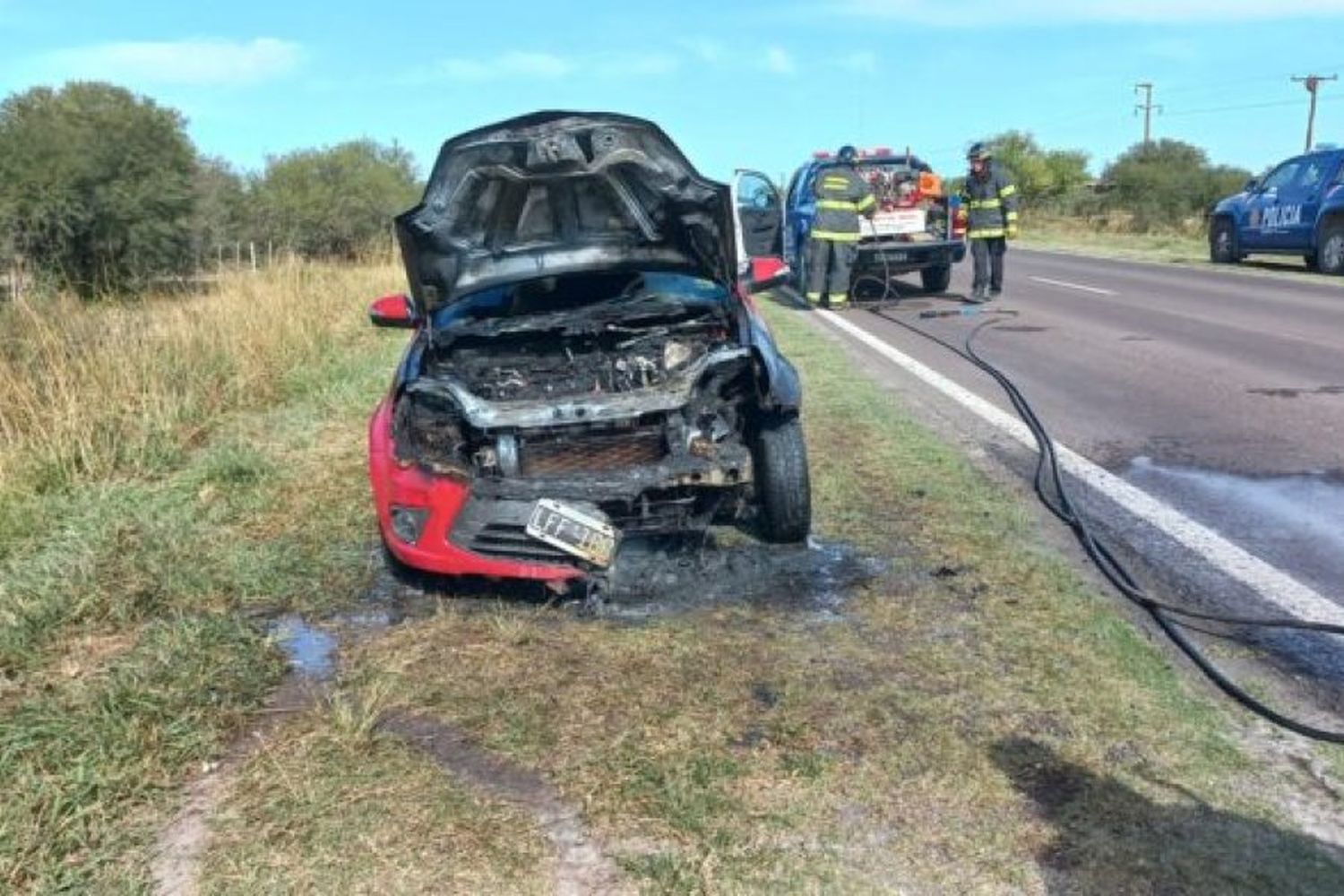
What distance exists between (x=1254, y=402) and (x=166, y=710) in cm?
674

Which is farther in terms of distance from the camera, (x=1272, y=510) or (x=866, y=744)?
(x=1272, y=510)

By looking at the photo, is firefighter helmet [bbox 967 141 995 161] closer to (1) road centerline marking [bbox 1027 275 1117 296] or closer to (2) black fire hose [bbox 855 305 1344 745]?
(1) road centerline marking [bbox 1027 275 1117 296]

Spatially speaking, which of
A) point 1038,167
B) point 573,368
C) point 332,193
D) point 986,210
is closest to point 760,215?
point 986,210

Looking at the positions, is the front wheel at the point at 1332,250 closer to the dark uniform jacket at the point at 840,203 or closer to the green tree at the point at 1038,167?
the dark uniform jacket at the point at 840,203

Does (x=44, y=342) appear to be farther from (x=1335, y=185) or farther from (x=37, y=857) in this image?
(x=1335, y=185)

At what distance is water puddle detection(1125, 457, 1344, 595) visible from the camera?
437cm

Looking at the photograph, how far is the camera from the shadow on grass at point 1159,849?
2408 mm

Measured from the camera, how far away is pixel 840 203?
1295 centimetres

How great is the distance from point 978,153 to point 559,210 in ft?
30.9

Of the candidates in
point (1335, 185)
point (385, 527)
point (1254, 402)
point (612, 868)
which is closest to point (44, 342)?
point (385, 527)

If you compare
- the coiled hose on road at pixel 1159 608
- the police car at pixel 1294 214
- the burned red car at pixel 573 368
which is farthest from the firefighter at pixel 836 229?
the police car at pixel 1294 214

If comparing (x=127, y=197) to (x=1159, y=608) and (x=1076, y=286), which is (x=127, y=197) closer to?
(x=1076, y=286)

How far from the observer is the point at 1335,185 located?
1694cm

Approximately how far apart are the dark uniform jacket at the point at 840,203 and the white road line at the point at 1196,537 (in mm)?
6030
